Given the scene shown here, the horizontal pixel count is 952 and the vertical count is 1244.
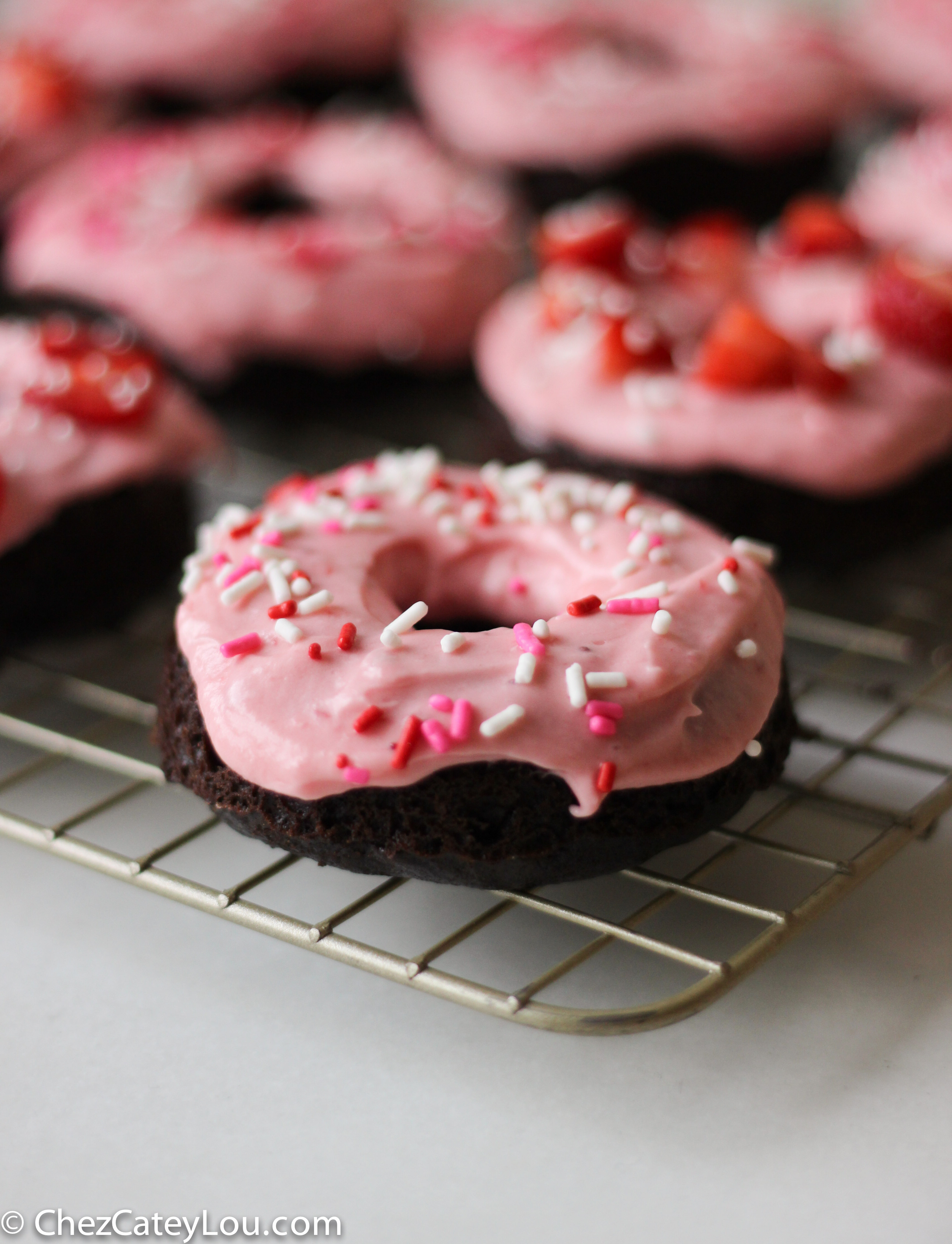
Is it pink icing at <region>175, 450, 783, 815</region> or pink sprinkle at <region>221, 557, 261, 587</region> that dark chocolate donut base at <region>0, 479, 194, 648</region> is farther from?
pink sprinkle at <region>221, 557, 261, 587</region>

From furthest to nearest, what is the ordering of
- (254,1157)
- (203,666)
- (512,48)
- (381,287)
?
(512,48) < (381,287) < (203,666) < (254,1157)

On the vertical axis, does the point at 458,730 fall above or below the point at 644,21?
below

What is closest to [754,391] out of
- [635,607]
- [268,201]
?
[635,607]

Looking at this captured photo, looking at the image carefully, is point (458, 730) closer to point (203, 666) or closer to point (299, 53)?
point (203, 666)

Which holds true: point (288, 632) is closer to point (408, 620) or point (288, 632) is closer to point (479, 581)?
point (408, 620)

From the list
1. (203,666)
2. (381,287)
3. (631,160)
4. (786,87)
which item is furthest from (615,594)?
(786,87)
